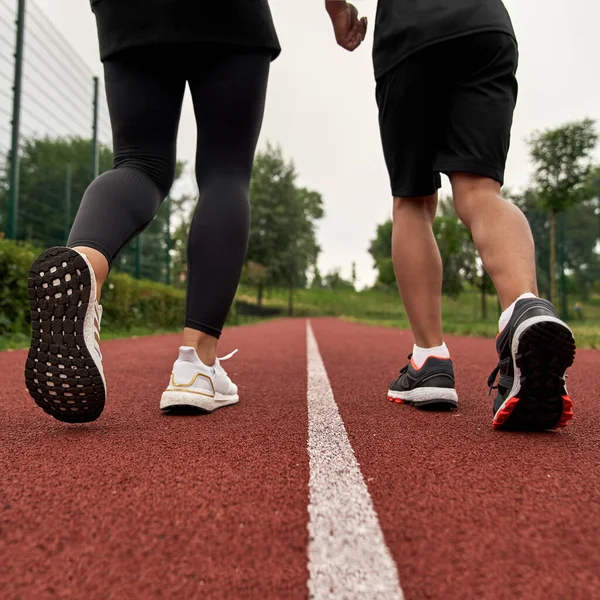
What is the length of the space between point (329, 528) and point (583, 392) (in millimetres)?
2051

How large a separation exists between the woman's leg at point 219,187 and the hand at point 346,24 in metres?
0.44

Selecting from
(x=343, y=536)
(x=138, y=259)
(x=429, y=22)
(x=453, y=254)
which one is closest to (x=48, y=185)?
(x=138, y=259)

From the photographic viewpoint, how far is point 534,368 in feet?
4.47

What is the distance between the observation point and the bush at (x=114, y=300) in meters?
5.85

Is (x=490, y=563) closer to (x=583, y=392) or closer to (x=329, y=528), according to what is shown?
(x=329, y=528)

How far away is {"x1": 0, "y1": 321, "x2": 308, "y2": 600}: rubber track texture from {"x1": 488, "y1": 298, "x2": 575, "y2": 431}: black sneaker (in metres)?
0.62

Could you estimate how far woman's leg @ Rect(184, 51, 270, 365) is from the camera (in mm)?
A: 1868

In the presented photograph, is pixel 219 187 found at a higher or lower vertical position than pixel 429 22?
lower

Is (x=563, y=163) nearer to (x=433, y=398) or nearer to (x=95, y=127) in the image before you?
(x=95, y=127)

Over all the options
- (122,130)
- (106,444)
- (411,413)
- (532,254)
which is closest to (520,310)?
(532,254)

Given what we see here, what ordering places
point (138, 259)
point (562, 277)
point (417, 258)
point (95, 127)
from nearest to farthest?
point (417, 258) → point (95, 127) → point (138, 259) → point (562, 277)

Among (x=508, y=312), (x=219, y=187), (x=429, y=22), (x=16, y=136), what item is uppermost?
(x=16, y=136)

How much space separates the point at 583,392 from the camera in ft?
7.98

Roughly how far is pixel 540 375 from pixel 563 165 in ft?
57.7
